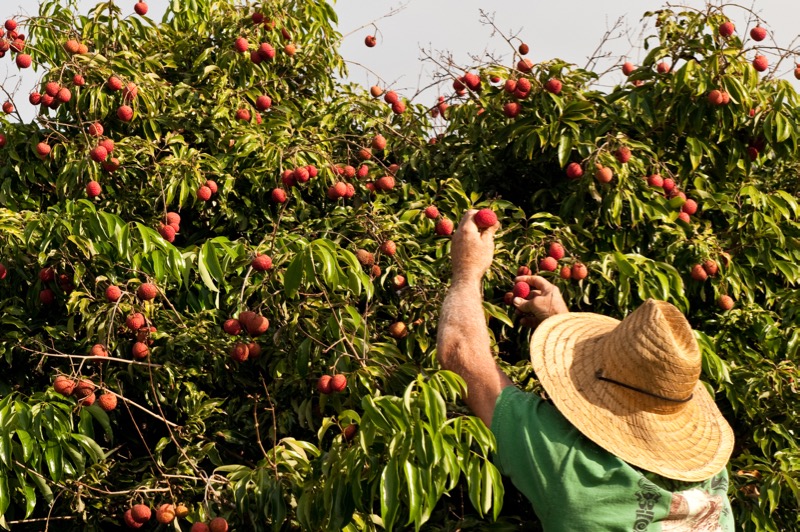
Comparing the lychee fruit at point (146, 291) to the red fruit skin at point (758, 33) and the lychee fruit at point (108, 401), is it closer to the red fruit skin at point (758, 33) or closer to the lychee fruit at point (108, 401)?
the lychee fruit at point (108, 401)

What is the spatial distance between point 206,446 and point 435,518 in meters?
0.81

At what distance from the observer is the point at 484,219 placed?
10.2ft

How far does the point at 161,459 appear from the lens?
3.85 m

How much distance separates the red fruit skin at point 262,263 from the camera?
3.61m

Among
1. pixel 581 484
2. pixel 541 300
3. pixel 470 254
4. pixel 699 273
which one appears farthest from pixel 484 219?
pixel 699 273

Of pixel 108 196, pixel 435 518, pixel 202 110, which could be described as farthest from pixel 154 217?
pixel 435 518

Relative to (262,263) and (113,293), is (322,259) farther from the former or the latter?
(113,293)

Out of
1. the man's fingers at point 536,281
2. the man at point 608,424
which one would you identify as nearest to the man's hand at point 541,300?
the man's fingers at point 536,281

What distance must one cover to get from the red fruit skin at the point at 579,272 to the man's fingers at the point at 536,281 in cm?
23

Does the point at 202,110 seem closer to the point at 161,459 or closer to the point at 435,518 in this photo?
the point at 161,459

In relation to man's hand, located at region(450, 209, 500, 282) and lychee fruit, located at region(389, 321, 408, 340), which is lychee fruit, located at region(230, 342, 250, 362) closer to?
lychee fruit, located at region(389, 321, 408, 340)

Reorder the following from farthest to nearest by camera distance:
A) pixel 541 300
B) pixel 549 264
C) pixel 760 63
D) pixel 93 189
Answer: pixel 760 63 → pixel 93 189 → pixel 549 264 → pixel 541 300

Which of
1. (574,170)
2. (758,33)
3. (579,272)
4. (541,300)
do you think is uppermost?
(758,33)

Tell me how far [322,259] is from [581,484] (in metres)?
1.15
